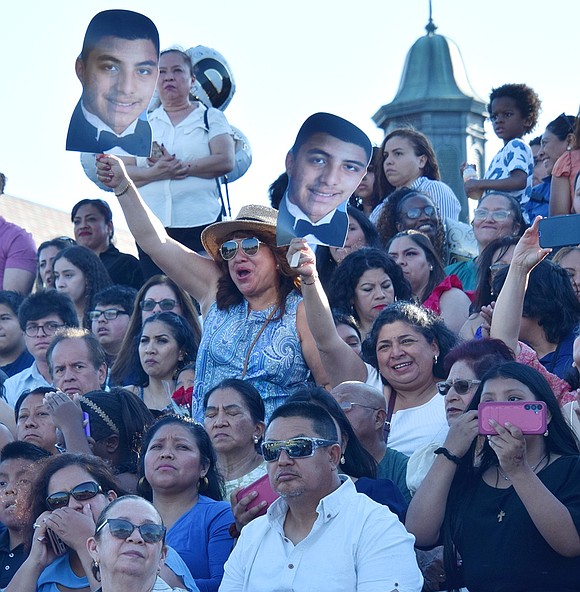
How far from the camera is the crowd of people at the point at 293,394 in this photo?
5.86 meters

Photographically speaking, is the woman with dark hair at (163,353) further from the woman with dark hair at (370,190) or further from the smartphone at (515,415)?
the smartphone at (515,415)

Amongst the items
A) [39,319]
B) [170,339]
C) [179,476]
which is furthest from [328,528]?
[39,319]

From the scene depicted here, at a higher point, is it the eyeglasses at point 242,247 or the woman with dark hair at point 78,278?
the eyeglasses at point 242,247

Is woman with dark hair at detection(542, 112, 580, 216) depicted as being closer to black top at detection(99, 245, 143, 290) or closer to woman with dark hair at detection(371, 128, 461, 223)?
woman with dark hair at detection(371, 128, 461, 223)

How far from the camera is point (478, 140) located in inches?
622

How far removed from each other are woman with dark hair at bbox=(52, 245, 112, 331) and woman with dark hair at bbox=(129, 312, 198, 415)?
191 centimetres

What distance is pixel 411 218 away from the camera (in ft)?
33.2

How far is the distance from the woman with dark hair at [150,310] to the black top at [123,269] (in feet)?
6.00

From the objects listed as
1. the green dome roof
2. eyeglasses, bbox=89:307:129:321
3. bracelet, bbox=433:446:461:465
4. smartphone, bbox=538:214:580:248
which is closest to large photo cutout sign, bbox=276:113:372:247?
bracelet, bbox=433:446:461:465

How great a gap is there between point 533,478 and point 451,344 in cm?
183

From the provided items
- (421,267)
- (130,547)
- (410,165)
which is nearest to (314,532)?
(130,547)

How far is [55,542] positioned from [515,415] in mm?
2205

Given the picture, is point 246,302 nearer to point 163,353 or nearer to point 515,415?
point 163,353

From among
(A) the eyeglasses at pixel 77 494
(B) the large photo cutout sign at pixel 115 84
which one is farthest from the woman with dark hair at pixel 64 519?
(B) the large photo cutout sign at pixel 115 84
